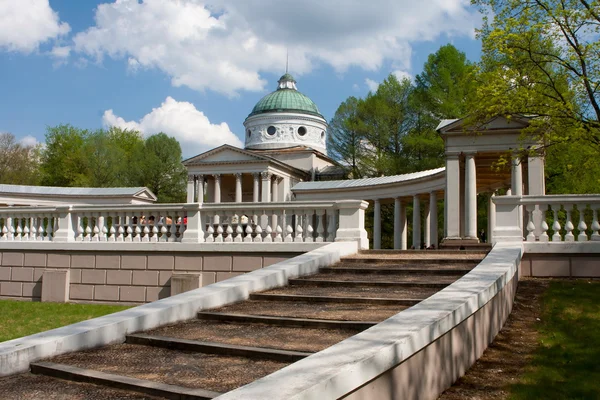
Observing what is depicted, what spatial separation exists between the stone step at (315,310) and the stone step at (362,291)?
0.46 metres

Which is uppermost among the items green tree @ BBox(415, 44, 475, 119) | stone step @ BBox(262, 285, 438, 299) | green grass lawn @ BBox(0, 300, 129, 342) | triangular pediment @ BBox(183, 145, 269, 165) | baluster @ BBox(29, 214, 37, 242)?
green tree @ BBox(415, 44, 475, 119)

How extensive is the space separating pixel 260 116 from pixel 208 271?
65638 mm

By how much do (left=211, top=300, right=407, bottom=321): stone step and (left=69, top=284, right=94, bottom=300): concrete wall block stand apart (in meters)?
7.90

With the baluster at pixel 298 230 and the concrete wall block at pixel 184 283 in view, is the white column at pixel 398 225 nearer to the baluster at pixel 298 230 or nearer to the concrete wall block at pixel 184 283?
the baluster at pixel 298 230

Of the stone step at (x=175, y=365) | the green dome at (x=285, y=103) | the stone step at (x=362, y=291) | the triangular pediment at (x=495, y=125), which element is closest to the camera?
the stone step at (x=175, y=365)

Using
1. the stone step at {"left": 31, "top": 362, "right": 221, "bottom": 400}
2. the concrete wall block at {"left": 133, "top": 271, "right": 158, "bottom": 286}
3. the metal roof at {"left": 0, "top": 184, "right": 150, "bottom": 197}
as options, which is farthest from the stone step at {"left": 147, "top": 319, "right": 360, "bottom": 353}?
the metal roof at {"left": 0, "top": 184, "right": 150, "bottom": 197}

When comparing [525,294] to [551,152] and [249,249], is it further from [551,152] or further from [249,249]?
[551,152]

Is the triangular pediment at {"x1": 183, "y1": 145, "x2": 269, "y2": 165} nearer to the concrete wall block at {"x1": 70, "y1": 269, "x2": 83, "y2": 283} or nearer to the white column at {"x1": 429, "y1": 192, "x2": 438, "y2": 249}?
the white column at {"x1": 429, "y1": 192, "x2": 438, "y2": 249}

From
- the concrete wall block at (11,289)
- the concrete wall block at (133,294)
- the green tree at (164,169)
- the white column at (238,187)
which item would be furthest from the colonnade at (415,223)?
the green tree at (164,169)

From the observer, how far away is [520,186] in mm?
26781

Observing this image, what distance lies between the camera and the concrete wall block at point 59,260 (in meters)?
16.2

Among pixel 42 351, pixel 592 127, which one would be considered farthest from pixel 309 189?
pixel 42 351

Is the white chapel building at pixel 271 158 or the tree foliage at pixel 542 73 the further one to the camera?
the white chapel building at pixel 271 158

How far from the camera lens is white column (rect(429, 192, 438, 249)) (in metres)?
35.8
